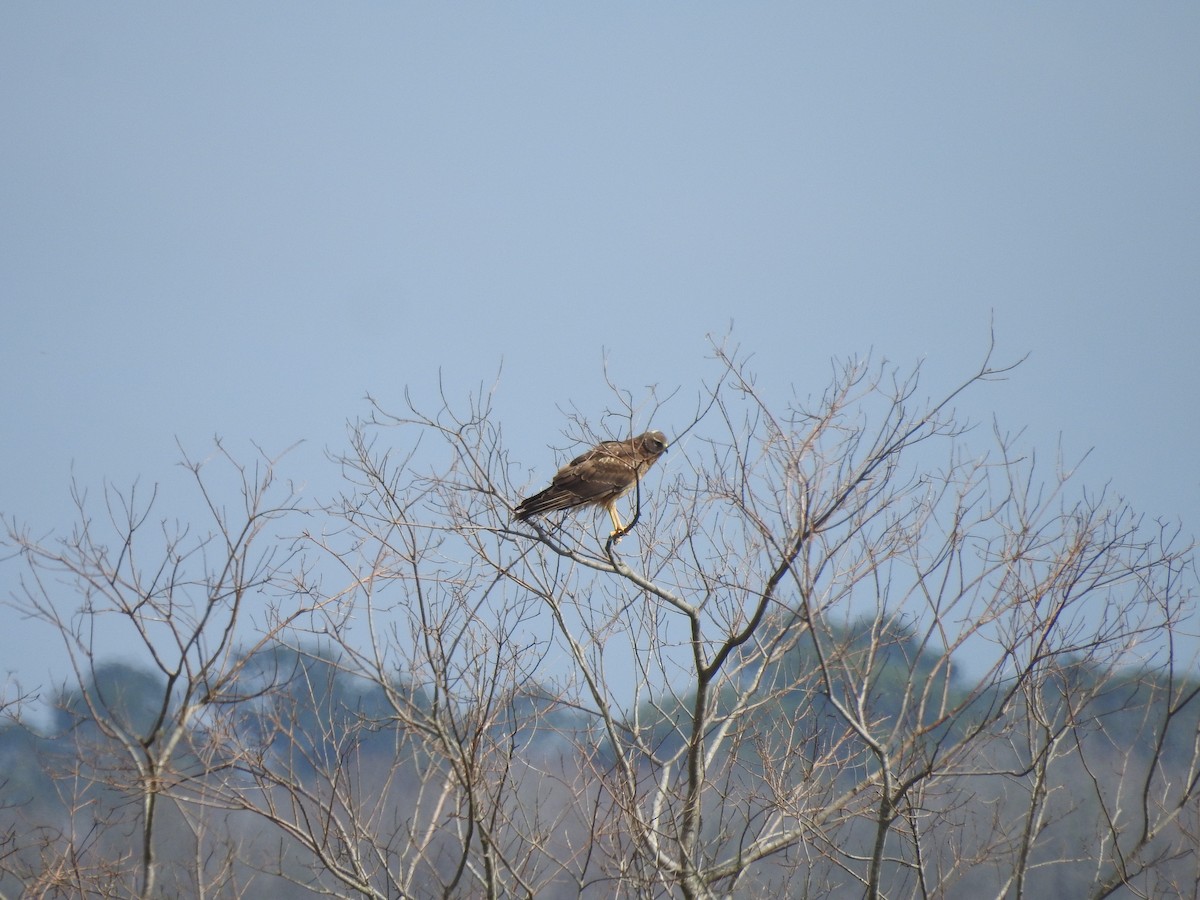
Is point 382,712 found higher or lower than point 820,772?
higher

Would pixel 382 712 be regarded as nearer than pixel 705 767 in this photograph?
No

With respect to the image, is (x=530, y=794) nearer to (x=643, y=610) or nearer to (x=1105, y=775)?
(x=643, y=610)

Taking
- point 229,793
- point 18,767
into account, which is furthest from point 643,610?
point 18,767

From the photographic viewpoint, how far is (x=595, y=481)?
20.9 feet

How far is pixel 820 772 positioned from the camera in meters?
6.23

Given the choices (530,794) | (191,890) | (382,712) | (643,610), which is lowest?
(191,890)

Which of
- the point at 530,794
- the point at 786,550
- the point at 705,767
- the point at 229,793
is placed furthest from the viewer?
the point at 530,794

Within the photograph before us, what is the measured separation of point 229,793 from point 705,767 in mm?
2422

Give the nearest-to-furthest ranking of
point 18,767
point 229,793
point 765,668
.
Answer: point 229,793 → point 765,668 → point 18,767

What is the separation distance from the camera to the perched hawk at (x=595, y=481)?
19.6 ft

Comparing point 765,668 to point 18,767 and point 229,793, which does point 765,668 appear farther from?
point 18,767

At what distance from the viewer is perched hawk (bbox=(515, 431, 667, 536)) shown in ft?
19.6

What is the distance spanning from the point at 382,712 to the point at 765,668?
228 centimetres

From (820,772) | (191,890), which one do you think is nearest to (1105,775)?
(820,772)
